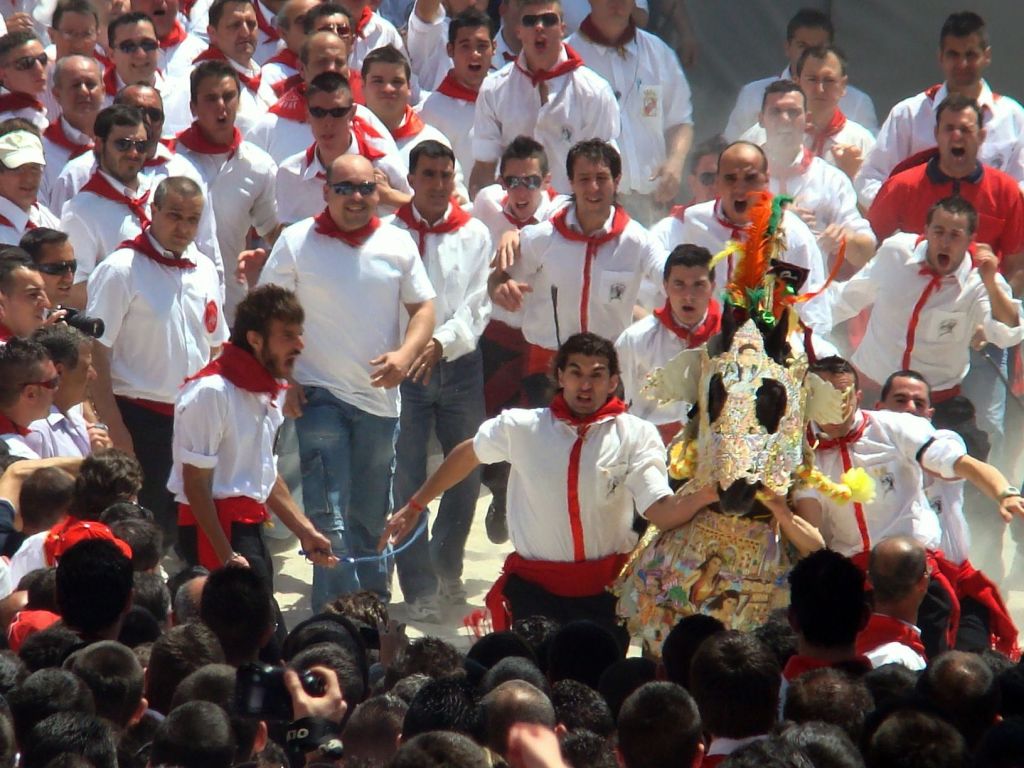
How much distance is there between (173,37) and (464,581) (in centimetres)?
354

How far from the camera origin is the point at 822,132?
1038 cm

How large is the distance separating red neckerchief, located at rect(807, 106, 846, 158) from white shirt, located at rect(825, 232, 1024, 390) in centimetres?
148

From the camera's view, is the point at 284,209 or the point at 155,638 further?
the point at 284,209

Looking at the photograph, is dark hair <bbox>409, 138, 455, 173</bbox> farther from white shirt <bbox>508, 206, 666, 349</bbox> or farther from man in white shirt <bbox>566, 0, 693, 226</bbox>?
man in white shirt <bbox>566, 0, 693, 226</bbox>

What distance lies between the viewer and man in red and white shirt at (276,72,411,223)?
8.90m

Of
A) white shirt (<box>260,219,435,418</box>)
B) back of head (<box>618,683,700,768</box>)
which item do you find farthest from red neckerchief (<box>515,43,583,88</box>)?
back of head (<box>618,683,700,768</box>)

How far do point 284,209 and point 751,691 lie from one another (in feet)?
16.1

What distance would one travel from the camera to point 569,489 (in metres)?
7.03

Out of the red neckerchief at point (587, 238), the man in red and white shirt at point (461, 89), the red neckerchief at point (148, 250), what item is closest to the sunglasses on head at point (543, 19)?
the man in red and white shirt at point (461, 89)

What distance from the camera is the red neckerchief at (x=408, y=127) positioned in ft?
31.6

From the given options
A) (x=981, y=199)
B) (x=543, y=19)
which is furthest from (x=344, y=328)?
(x=981, y=199)

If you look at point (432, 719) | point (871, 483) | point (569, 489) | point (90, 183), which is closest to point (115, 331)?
point (90, 183)

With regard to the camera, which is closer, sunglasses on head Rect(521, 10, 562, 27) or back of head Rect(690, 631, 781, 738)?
back of head Rect(690, 631, 781, 738)

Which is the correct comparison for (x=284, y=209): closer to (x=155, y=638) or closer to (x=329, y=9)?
(x=329, y=9)
